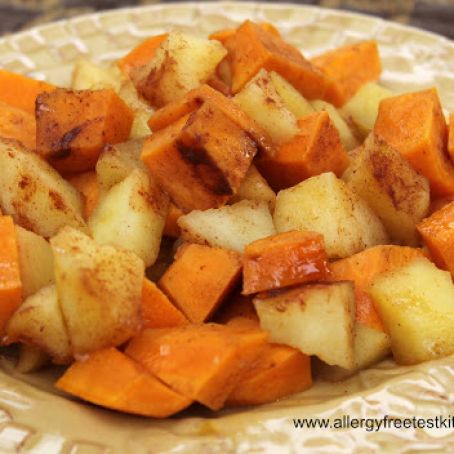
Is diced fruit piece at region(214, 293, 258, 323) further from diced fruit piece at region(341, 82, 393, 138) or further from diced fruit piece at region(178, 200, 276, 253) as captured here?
diced fruit piece at region(341, 82, 393, 138)

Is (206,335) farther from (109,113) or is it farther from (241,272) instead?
(109,113)

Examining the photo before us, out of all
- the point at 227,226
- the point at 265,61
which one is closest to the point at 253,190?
the point at 227,226

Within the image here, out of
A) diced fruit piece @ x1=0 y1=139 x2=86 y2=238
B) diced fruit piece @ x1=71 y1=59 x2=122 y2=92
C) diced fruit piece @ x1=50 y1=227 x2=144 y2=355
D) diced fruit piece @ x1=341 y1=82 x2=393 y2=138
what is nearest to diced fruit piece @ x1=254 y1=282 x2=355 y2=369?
diced fruit piece @ x1=50 y1=227 x2=144 y2=355

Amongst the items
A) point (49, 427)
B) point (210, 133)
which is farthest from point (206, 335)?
point (210, 133)

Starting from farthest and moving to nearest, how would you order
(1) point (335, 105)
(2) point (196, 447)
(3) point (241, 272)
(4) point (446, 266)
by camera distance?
(1) point (335, 105) < (4) point (446, 266) < (3) point (241, 272) < (2) point (196, 447)

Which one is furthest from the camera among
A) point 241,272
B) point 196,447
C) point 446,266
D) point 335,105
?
point 335,105
